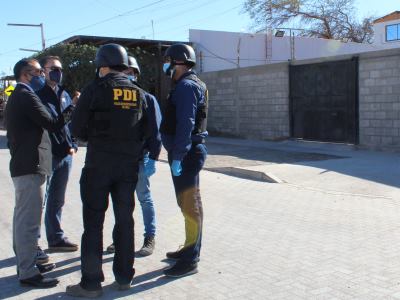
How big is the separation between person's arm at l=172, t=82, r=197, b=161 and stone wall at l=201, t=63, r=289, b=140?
1238 cm

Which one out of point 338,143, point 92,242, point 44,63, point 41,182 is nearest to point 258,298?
point 92,242

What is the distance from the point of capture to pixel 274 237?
5.50 metres

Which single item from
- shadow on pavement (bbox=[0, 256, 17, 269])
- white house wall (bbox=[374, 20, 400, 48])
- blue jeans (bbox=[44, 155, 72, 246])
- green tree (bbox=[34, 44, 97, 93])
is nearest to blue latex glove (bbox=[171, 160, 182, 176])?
blue jeans (bbox=[44, 155, 72, 246])

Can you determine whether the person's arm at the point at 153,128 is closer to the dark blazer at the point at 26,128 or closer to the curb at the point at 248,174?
the dark blazer at the point at 26,128

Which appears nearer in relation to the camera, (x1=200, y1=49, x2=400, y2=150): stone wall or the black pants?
the black pants

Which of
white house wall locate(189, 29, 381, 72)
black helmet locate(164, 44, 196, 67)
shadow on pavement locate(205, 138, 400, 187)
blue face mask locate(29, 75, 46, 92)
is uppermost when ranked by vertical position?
white house wall locate(189, 29, 381, 72)

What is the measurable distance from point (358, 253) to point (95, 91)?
2981mm

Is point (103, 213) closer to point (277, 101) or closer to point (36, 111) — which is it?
point (36, 111)

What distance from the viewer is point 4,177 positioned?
10422 mm

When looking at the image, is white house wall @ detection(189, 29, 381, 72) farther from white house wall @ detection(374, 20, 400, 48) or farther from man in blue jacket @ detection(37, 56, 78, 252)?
Answer: white house wall @ detection(374, 20, 400, 48)

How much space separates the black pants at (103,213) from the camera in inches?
146

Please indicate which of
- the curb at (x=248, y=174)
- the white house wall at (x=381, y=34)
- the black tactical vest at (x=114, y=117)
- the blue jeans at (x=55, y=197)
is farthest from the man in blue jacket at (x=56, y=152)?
the white house wall at (x=381, y=34)

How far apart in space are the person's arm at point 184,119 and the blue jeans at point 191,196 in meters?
0.20

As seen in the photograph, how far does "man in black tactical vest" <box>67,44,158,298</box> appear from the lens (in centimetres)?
366
